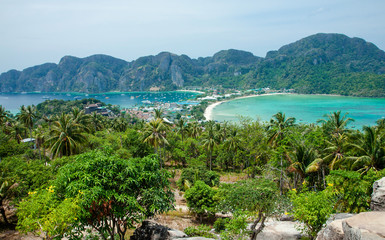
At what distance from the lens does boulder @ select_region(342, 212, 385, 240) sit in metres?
6.91

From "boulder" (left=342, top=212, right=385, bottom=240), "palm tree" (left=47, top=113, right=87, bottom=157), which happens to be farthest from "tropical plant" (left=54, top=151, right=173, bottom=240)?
"palm tree" (left=47, top=113, right=87, bottom=157)

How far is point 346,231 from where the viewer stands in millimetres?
8023

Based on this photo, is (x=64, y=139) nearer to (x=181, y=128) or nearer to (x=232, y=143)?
(x=232, y=143)

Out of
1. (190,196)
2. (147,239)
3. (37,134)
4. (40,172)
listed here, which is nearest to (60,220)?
(147,239)

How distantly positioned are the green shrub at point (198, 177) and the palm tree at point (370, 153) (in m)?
15.1

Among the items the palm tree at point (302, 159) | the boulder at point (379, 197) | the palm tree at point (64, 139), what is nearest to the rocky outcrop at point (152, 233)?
the boulder at point (379, 197)

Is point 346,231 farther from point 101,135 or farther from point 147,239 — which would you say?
point 101,135

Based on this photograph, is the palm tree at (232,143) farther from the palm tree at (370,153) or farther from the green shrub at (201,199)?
the palm tree at (370,153)

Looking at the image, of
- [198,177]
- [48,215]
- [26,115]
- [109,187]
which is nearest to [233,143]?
[198,177]

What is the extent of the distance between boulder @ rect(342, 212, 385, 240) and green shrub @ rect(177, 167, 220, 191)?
63.8 ft

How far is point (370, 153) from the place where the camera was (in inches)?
624

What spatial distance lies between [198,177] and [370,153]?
1739 centimetres

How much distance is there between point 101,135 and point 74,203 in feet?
113

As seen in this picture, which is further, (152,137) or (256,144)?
(256,144)
